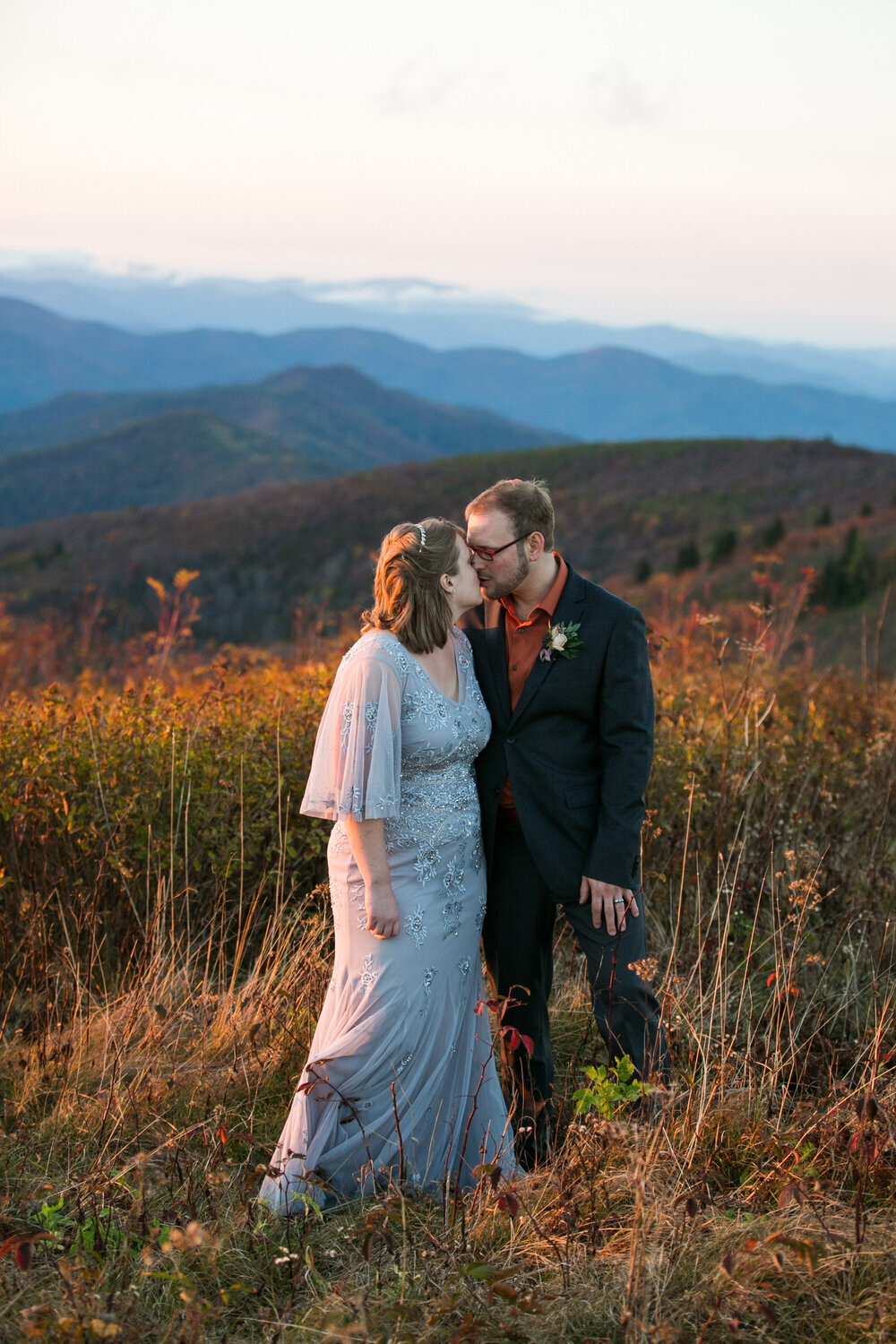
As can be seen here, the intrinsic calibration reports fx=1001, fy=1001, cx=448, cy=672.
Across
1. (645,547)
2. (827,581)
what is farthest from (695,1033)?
(645,547)

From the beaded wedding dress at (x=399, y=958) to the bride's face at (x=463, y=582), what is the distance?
20 centimetres

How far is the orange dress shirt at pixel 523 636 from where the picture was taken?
319cm

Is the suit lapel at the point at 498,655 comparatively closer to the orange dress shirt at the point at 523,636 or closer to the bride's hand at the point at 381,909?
the orange dress shirt at the point at 523,636

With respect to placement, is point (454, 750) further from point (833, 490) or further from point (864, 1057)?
point (833, 490)

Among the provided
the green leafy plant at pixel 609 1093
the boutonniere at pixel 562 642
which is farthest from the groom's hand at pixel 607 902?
the boutonniere at pixel 562 642

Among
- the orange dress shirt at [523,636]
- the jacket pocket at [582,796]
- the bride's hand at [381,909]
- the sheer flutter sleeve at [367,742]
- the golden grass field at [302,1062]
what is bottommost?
the golden grass field at [302,1062]

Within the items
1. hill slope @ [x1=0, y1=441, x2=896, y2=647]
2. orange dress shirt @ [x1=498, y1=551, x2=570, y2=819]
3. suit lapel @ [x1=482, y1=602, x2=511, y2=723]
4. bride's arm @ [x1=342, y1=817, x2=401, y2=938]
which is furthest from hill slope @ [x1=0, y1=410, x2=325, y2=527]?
bride's arm @ [x1=342, y1=817, x2=401, y2=938]

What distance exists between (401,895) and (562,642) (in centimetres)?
91

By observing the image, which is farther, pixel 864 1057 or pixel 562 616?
pixel 864 1057

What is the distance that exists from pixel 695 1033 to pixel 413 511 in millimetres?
52554

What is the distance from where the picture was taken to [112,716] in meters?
4.62

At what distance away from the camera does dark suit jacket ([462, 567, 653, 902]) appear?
306cm

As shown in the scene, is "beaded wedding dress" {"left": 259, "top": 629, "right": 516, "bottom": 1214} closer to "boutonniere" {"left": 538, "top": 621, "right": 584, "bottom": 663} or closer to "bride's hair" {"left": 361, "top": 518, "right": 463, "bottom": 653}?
"bride's hair" {"left": 361, "top": 518, "right": 463, "bottom": 653}

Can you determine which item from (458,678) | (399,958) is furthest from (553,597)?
(399,958)
